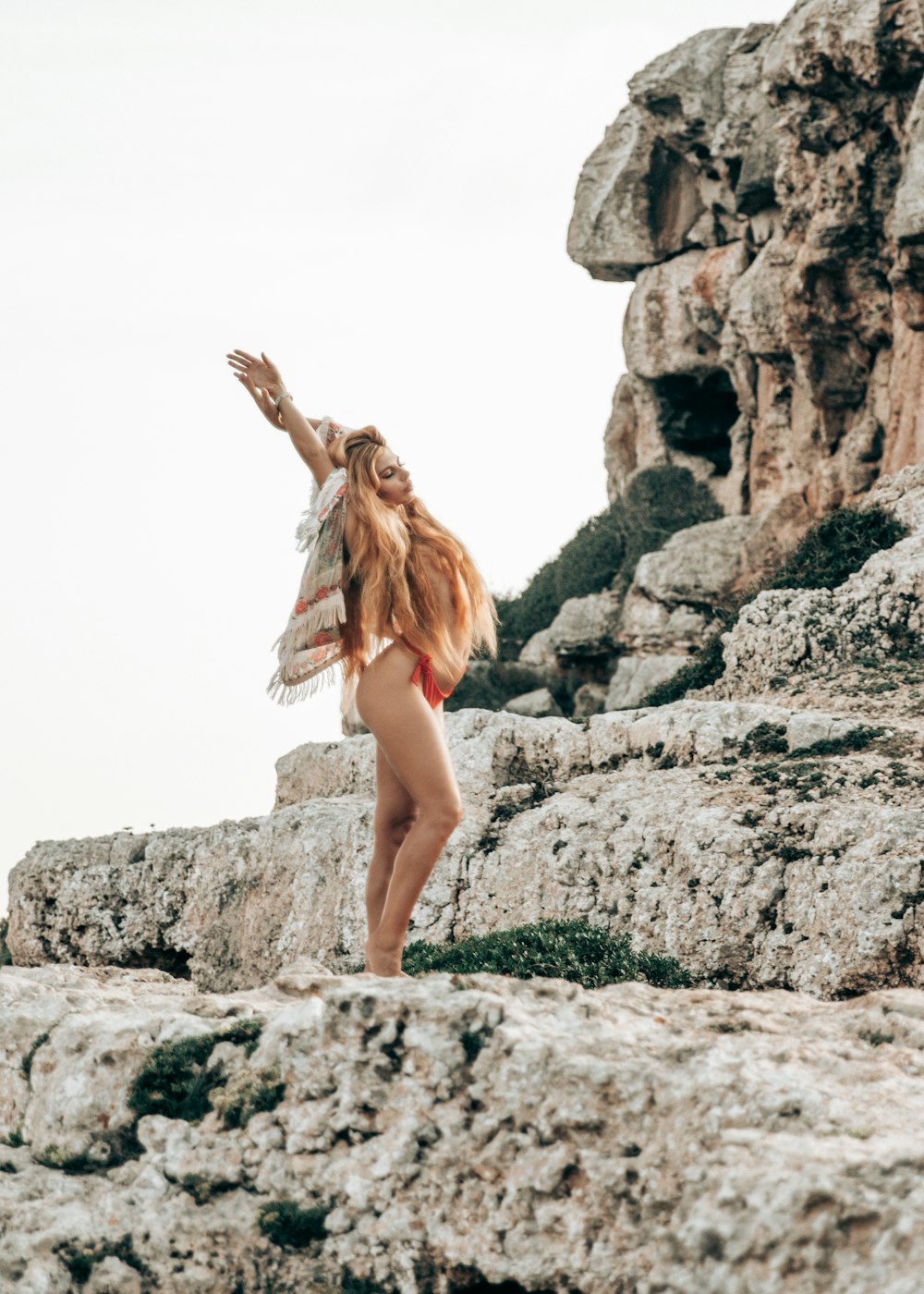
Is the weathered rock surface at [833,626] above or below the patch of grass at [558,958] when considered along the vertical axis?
above

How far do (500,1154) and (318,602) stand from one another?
2.30 metres

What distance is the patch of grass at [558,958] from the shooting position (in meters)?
5.91

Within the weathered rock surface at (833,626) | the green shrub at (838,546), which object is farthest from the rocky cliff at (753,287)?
the weathered rock surface at (833,626)

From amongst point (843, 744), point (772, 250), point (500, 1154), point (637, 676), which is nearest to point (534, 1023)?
point (500, 1154)

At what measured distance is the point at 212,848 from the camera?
841 cm

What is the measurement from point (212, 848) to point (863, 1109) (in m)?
5.76

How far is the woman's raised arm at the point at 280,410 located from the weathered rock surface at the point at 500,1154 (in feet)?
6.76

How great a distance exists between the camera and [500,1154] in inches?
129

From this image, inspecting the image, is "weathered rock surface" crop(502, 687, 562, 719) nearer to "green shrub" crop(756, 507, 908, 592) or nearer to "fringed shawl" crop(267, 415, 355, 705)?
"green shrub" crop(756, 507, 908, 592)

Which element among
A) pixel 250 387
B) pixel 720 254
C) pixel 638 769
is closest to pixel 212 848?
pixel 638 769

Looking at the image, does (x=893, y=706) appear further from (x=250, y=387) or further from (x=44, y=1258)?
(x=44, y=1258)

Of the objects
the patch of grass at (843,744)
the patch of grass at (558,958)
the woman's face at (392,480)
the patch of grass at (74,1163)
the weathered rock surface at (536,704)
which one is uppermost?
the weathered rock surface at (536,704)

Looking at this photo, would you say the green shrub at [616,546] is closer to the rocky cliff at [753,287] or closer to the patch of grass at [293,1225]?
the rocky cliff at [753,287]

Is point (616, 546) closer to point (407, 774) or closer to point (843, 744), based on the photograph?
point (843, 744)
